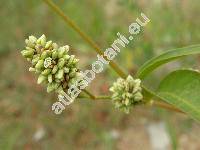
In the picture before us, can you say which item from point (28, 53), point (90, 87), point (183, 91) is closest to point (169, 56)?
point (183, 91)

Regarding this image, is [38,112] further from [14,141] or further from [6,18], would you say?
[6,18]

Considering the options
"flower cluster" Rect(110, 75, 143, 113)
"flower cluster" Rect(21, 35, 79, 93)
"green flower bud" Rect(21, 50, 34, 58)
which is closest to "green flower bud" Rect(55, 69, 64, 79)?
"flower cluster" Rect(21, 35, 79, 93)

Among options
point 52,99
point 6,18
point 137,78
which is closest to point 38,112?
point 52,99

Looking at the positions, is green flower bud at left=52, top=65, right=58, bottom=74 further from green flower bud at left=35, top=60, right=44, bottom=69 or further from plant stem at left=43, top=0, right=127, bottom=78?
plant stem at left=43, top=0, right=127, bottom=78

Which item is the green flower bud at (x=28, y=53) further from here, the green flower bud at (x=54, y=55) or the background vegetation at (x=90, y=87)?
the background vegetation at (x=90, y=87)

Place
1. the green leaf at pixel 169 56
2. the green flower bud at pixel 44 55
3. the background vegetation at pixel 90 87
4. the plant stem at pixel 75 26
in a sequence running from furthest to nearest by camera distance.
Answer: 1. the background vegetation at pixel 90 87
2. the plant stem at pixel 75 26
3. the green leaf at pixel 169 56
4. the green flower bud at pixel 44 55

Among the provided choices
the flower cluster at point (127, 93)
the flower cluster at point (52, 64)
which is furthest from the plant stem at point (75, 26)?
the flower cluster at point (52, 64)

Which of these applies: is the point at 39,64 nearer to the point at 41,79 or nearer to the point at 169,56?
the point at 41,79
